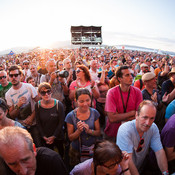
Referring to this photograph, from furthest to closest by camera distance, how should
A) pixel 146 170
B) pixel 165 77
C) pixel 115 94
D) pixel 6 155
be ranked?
pixel 165 77
pixel 115 94
pixel 146 170
pixel 6 155

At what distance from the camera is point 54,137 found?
2.41 metres

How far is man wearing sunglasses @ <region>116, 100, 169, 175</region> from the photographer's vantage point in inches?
67.6

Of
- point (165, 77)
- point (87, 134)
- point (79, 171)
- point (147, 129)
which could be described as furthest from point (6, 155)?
point (165, 77)

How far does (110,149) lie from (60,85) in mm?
2506

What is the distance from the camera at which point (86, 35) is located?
34531 millimetres

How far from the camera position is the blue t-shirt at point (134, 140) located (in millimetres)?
1728

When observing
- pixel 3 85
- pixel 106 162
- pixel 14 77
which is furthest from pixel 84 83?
pixel 106 162

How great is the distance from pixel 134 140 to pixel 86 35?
117 ft

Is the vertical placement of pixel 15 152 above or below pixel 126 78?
below

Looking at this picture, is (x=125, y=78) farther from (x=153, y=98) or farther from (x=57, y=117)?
(x=57, y=117)

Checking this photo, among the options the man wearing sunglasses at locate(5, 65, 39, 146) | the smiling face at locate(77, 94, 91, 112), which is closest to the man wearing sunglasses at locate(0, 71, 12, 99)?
the man wearing sunglasses at locate(5, 65, 39, 146)

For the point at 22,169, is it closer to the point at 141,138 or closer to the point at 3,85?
the point at 141,138

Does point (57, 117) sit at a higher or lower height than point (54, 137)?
higher

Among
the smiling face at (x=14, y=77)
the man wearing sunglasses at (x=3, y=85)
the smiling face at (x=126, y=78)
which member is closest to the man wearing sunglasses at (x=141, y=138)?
the smiling face at (x=126, y=78)
